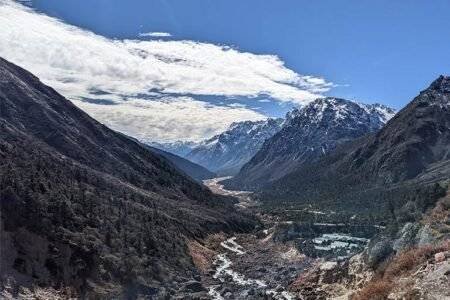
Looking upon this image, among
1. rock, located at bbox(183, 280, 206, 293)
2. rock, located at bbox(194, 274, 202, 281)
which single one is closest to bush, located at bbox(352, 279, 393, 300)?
rock, located at bbox(183, 280, 206, 293)

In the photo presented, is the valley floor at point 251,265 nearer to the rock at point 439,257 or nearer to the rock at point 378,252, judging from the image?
the rock at point 378,252

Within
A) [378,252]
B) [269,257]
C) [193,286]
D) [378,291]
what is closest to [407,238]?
[378,252]

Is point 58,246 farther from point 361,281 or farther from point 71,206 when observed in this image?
point 361,281

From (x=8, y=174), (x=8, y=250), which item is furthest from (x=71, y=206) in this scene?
(x=8, y=250)

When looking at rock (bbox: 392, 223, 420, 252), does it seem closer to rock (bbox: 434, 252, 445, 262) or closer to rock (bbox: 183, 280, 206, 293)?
rock (bbox: 434, 252, 445, 262)

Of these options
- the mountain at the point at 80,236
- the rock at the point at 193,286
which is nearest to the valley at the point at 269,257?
the rock at the point at 193,286

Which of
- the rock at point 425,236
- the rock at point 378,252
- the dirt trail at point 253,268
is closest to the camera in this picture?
the rock at point 425,236

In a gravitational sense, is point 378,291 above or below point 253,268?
above

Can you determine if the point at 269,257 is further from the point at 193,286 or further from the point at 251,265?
the point at 193,286
